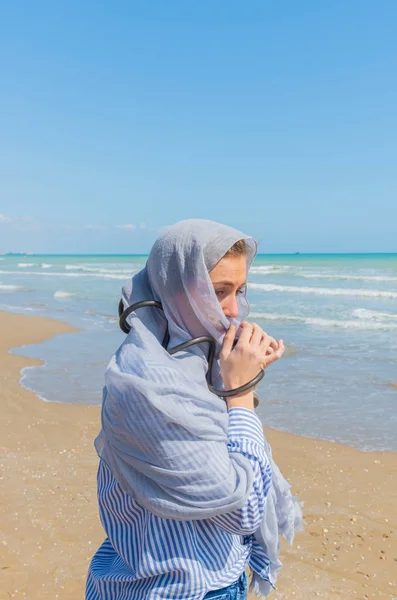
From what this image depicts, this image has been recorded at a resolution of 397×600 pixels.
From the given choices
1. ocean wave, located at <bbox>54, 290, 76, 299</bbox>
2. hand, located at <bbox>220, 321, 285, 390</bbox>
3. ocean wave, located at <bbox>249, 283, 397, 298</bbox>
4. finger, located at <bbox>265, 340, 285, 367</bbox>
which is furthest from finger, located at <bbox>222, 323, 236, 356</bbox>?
ocean wave, located at <bbox>249, 283, 397, 298</bbox>

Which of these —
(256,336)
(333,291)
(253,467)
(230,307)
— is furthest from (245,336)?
(333,291)

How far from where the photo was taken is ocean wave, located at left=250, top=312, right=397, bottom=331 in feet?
49.0

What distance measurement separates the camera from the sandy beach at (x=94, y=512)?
3756mm

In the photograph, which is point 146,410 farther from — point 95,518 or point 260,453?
point 95,518

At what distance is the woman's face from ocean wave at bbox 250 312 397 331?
13.7m

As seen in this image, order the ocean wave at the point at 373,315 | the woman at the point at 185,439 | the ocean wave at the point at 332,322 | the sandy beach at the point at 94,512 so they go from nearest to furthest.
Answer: the woman at the point at 185,439 < the sandy beach at the point at 94,512 < the ocean wave at the point at 332,322 < the ocean wave at the point at 373,315

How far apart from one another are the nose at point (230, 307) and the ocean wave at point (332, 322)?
45.0 ft

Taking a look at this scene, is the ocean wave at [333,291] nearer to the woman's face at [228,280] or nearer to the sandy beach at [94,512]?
the sandy beach at [94,512]

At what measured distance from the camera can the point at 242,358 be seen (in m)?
1.56

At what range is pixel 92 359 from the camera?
10484 mm

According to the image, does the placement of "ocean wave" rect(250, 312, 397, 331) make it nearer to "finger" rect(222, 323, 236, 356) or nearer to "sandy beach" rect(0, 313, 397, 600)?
"sandy beach" rect(0, 313, 397, 600)

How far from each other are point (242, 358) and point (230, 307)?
24 centimetres

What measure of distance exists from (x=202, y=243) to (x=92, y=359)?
30.3 feet

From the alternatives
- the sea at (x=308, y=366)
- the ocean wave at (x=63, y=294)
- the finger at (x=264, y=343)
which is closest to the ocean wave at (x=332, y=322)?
the sea at (x=308, y=366)
